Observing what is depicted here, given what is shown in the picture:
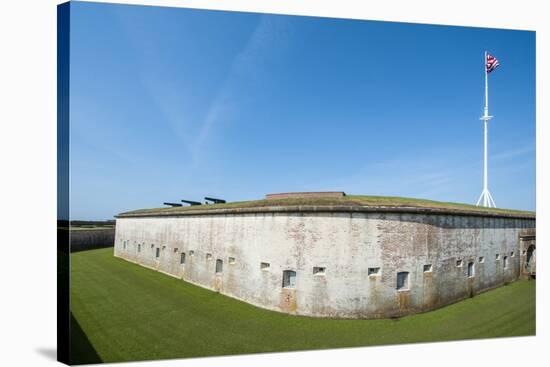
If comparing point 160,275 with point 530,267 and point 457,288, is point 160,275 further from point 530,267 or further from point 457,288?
point 530,267

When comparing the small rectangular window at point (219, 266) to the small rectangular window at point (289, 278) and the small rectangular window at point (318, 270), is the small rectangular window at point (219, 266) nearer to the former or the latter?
the small rectangular window at point (289, 278)

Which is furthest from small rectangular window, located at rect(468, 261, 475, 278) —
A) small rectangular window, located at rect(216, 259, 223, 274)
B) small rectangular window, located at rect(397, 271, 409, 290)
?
small rectangular window, located at rect(216, 259, 223, 274)

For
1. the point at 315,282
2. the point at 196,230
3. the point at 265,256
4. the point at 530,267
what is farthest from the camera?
the point at 530,267

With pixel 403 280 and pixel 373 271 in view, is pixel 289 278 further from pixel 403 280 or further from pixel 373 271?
pixel 403 280

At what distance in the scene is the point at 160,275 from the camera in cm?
1542

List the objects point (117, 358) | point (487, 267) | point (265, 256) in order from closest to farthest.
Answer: point (117, 358), point (265, 256), point (487, 267)

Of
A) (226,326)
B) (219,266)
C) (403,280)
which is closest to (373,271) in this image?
(403,280)

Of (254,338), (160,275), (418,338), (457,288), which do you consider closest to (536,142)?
(457,288)

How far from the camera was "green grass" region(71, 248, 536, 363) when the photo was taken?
7.50 meters

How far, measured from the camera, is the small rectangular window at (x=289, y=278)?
9703mm

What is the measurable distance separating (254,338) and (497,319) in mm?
7932

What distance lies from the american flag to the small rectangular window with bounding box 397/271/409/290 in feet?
25.9

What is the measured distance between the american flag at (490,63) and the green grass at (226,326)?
861cm

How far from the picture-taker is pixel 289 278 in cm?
980
